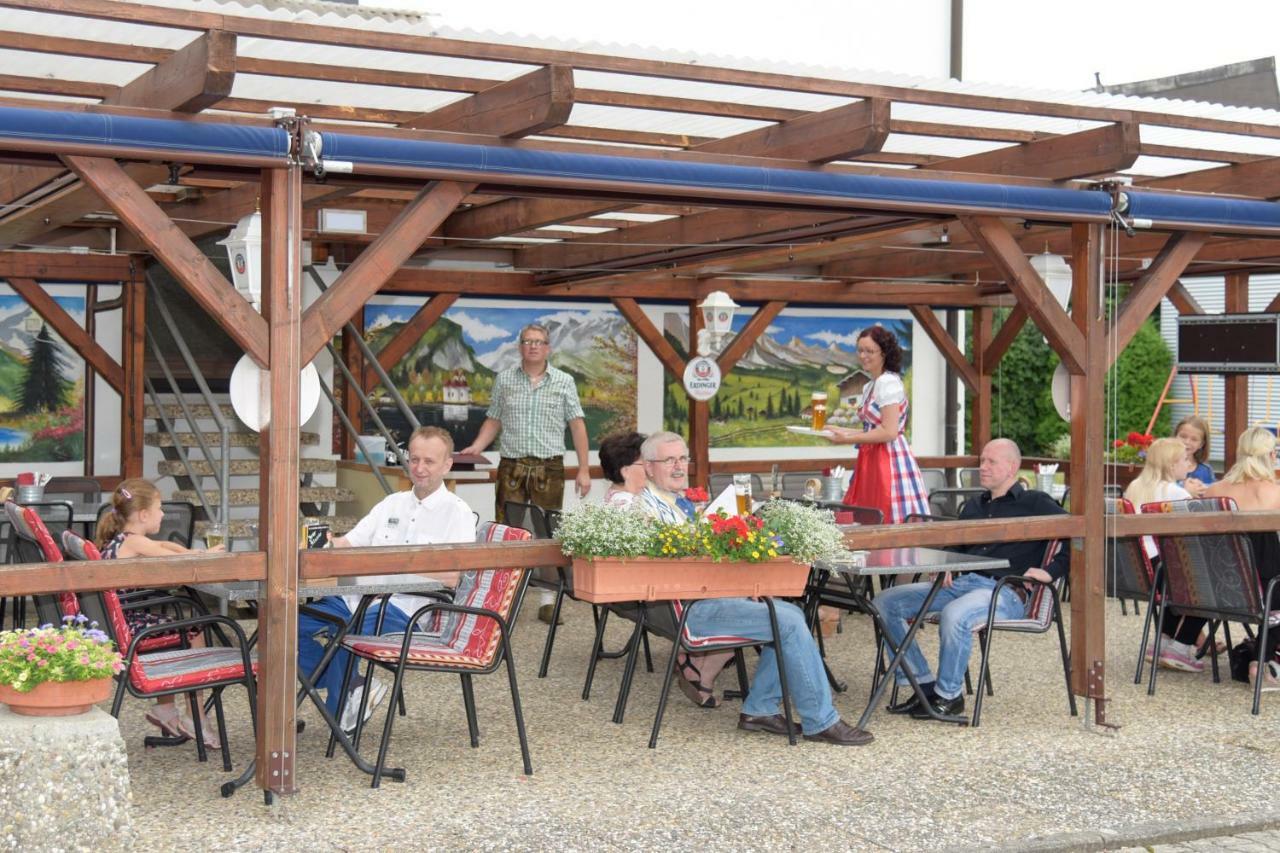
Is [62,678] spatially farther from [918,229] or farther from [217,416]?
[918,229]

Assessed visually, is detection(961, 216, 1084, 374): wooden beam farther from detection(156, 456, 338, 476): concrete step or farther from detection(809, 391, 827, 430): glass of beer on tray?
detection(156, 456, 338, 476): concrete step

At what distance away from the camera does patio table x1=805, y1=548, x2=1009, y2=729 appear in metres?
5.85

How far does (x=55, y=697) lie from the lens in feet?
14.1

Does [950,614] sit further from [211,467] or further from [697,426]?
[697,426]

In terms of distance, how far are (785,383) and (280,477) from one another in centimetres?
1019

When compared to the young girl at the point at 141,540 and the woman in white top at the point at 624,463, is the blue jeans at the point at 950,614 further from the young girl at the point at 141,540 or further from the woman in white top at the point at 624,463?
the young girl at the point at 141,540

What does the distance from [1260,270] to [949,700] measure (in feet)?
22.3

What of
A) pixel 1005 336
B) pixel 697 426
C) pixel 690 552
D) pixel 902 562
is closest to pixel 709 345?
pixel 697 426

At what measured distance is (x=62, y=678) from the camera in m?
4.28

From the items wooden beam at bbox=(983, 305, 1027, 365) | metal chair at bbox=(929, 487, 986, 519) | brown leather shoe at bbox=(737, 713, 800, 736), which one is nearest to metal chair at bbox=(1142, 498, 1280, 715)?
brown leather shoe at bbox=(737, 713, 800, 736)

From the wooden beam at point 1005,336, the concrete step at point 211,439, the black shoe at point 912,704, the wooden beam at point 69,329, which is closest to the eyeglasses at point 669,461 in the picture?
the black shoe at point 912,704

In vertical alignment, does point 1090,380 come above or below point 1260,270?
below

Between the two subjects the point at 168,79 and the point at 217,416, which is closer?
the point at 168,79

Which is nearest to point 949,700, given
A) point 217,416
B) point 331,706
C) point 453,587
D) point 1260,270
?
point 453,587
